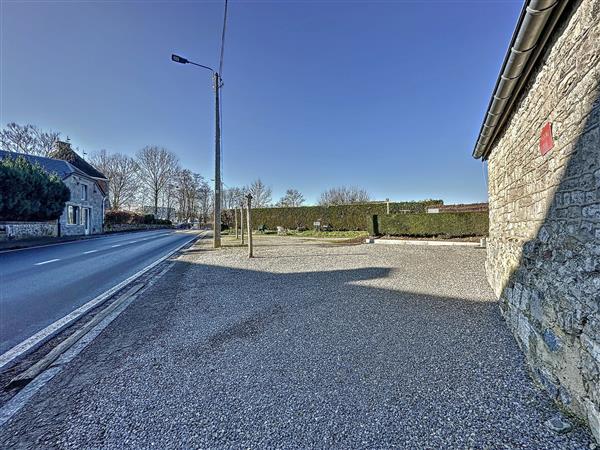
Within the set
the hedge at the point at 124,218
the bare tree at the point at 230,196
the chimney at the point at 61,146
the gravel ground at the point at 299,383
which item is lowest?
the gravel ground at the point at 299,383

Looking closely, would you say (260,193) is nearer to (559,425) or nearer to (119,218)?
(119,218)

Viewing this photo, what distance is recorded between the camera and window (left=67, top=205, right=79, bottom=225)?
2219 cm

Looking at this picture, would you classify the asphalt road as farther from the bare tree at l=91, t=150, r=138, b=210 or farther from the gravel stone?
the bare tree at l=91, t=150, r=138, b=210

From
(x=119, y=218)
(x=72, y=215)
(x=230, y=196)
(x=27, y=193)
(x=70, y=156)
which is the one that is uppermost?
(x=70, y=156)

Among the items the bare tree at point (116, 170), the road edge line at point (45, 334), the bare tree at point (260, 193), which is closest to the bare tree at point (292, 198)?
the bare tree at point (260, 193)

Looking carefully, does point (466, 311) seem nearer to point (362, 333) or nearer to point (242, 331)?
point (362, 333)

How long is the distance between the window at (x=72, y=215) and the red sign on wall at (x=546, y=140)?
27.8m

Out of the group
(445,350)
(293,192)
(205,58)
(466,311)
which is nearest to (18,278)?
(445,350)

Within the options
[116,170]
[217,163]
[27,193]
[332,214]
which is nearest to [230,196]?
[116,170]

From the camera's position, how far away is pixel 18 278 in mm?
6348

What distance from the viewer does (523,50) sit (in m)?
2.57

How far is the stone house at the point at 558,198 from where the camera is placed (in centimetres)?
182

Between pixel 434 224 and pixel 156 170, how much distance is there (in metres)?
42.0

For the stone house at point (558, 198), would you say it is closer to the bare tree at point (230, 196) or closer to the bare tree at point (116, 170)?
the bare tree at point (230, 196)
